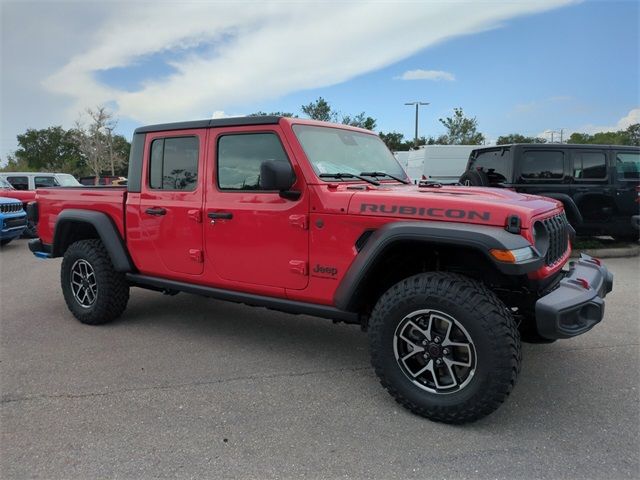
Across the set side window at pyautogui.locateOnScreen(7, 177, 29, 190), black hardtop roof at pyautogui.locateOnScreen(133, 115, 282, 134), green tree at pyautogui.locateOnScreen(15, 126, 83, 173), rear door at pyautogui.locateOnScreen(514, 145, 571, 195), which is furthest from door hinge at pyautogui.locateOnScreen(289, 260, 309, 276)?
green tree at pyautogui.locateOnScreen(15, 126, 83, 173)

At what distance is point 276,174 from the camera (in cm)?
310

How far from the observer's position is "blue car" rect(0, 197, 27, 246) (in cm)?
993

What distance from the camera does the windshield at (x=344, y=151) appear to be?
11.6ft

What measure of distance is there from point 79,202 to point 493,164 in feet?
21.5

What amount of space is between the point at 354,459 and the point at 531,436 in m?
1.04

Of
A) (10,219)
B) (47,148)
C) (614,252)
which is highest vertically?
(47,148)

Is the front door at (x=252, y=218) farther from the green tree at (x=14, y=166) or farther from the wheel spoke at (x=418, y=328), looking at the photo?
the green tree at (x=14, y=166)

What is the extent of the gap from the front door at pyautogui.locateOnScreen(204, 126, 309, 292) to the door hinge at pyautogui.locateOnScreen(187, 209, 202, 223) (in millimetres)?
75

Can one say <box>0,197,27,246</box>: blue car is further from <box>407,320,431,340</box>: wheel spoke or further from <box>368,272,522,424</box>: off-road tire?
<box>407,320,431,340</box>: wheel spoke

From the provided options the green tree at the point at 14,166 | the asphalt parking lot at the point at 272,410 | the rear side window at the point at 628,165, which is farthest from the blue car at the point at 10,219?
the green tree at the point at 14,166

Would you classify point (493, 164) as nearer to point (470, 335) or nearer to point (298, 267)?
point (298, 267)

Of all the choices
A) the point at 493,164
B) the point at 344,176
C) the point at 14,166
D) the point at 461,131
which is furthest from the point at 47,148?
the point at 344,176

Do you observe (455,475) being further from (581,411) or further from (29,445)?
(29,445)

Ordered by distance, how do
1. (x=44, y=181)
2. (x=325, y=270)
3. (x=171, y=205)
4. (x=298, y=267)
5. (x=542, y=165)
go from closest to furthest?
(x=325, y=270), (x=298, y=267), (x=171, y=205), (x=542, y=165), (x=44, y=181)
